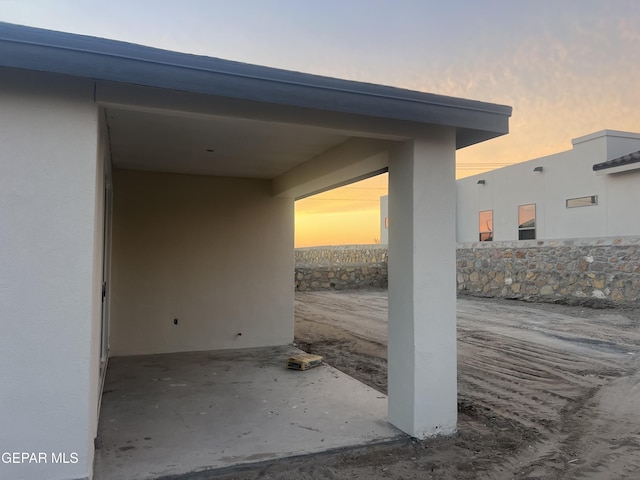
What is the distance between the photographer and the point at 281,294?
8102mm

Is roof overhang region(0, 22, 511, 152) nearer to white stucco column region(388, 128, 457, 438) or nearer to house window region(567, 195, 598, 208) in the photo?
white stucco column region(388, 128, 457, 438)

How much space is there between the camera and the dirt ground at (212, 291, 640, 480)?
135 inches

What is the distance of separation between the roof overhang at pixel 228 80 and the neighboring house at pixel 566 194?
12111mm

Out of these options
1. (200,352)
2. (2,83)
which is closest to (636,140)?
(200,352)

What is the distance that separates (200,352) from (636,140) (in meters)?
15.7

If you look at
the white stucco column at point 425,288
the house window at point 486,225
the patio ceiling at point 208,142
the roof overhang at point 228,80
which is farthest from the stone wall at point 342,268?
the roof overhang at point 228,80

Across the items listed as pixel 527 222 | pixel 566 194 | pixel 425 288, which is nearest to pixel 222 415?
pixel 425 288

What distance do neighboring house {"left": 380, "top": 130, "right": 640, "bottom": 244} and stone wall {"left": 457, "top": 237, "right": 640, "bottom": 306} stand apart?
273 centimetres

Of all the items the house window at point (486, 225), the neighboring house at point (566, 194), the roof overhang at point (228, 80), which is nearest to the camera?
the roof overhang at point (228, 80)

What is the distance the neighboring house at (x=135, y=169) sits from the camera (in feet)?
9.19

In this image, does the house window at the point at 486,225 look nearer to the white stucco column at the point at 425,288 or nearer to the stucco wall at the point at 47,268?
the white stucco column at the point at 425,288

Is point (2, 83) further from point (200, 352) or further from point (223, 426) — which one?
point (200, 352)

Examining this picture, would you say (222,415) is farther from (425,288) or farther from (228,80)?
(228,80)

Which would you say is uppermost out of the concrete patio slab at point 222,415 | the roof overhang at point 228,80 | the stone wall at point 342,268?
the roof overhang at point 228,80
